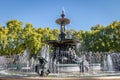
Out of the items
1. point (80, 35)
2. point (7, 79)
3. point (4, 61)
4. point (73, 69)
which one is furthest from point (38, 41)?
point (7, 79)

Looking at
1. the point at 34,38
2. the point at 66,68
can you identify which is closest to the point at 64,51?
the point at 66,68

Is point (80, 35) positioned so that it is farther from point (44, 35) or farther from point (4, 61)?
point (4, 61)

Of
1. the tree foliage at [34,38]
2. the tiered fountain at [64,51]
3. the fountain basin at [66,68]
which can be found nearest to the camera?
the fountain basin at [66,68]

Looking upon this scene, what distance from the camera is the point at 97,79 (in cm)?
986

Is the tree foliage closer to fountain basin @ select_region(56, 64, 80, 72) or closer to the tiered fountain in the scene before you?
the tiered fountain

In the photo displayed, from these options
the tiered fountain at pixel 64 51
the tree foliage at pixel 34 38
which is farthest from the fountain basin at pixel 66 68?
the tree foliage at pixel 34 38

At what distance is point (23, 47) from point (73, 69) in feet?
67.6

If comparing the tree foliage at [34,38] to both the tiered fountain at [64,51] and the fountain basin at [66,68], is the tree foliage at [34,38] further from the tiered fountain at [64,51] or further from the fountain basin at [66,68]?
the fountain basin at [66,68]

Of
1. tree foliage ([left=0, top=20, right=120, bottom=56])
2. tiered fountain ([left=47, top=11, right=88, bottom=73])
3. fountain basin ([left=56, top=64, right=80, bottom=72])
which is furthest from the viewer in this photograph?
tree foliage ([left=0, top=20, right=120, bottom=56])

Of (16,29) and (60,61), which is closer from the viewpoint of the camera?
(60,61)

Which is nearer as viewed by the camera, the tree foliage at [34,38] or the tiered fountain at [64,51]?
the tiered fountain at [64,51]

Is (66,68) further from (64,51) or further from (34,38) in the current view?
(34,38)

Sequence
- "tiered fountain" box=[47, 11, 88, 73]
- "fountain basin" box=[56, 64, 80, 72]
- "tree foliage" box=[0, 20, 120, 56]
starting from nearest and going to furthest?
"fountain basin" box=[56, 64, 80, 72] → "tiered fountain" box=[47, 11, 88, 73] → "tree foliage" box=[0, 20, 120, 56]

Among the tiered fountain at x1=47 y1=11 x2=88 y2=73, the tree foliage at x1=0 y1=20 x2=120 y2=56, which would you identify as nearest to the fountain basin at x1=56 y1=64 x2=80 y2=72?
the tiered fountain at x1=47 y1=11 x2=88 y2=73
